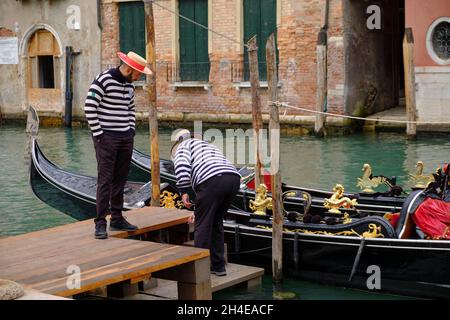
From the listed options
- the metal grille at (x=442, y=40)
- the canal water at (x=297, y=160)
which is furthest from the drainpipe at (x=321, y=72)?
the metal grille at (x=442, y=40)

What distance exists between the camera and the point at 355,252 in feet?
12.4

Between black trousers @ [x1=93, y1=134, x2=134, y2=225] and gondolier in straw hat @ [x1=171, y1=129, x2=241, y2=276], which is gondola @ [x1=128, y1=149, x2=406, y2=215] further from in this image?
black trousers @ [x1=93, y1=134, x2=134, y2=225]

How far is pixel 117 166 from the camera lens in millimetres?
3543

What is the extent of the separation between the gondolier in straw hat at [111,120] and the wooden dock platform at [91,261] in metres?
0.15

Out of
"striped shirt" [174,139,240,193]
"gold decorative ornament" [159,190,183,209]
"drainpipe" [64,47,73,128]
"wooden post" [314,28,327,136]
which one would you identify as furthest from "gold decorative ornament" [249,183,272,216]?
"drainpipe" [64,47,73,128]

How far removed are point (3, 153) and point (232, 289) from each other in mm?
5927

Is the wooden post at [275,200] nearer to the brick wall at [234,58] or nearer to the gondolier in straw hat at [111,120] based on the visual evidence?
the gondolier in straw hat at [111,120]

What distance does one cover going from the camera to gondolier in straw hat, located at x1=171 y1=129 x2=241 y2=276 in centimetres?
347

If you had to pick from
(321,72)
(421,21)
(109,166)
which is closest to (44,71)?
(321,72)

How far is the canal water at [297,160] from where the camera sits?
5926mm

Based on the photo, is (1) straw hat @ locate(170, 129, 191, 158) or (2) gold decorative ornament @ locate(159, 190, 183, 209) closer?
(1) straw hat @ locate(170, 129, 191, 158)

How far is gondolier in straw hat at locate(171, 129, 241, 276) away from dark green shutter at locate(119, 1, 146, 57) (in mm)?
7542

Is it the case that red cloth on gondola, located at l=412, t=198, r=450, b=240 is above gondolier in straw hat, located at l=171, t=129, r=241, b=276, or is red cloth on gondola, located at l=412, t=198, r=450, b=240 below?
below

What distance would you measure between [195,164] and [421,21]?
19.0ft
